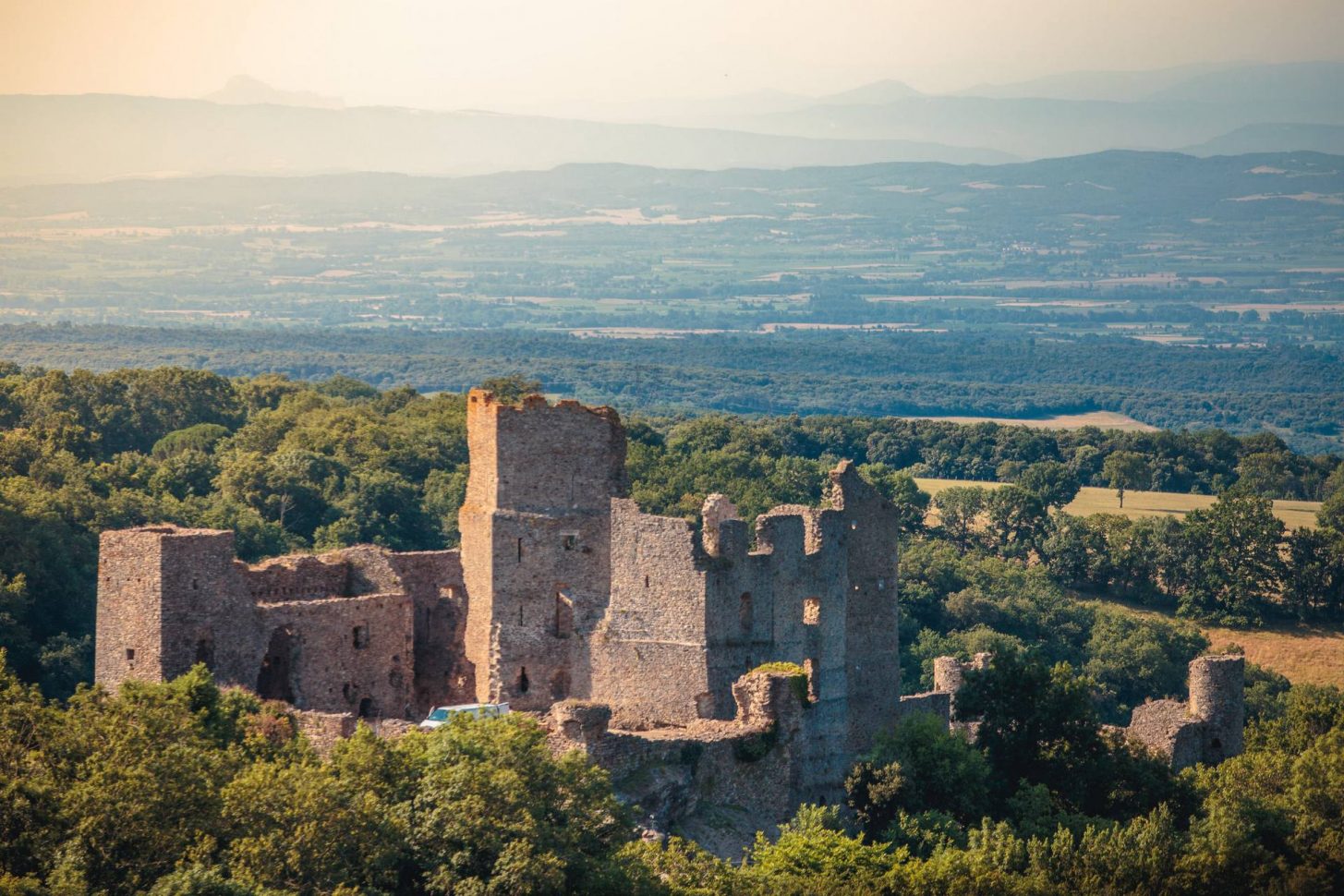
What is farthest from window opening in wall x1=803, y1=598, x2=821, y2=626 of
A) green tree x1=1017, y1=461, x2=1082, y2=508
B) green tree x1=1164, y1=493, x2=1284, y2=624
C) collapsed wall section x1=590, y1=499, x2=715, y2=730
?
green tree x1=1017, y1=461, x2=1082, y2=508

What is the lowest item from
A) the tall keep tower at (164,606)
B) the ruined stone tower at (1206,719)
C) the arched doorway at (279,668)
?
the ruined stone tower at (1206,719)

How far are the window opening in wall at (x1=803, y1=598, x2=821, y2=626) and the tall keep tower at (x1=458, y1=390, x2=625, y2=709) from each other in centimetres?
379

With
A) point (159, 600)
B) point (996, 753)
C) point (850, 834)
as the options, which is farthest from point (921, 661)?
point (159, 600)

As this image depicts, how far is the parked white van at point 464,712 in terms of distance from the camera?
1783 inches

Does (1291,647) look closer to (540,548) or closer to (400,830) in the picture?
(540,548)

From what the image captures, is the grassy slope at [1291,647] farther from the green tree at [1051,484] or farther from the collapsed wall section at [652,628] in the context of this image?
the collapsed wall section at [652,628]

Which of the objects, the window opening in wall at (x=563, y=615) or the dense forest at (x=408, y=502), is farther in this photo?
the dense forest at (x=408, y=502)

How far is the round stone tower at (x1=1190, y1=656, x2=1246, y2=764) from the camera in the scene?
57594 mm

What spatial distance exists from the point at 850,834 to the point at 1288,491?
84102 mm

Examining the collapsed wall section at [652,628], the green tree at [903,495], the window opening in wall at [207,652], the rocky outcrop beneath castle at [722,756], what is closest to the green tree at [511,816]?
the rocky outcrop beneath castle at [722,756]

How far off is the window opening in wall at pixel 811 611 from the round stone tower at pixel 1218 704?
1026cm

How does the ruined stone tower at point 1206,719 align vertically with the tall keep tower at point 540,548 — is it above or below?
below

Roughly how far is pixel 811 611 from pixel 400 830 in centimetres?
1367

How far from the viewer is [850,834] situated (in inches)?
1913
